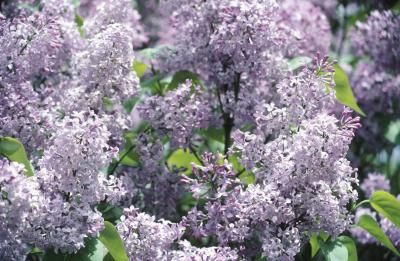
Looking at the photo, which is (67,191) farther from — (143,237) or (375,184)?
(375,184)

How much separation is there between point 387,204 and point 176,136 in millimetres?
904

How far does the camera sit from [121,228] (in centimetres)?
280

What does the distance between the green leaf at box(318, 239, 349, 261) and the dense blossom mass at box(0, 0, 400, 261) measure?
0.06 feet

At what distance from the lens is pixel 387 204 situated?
307cm

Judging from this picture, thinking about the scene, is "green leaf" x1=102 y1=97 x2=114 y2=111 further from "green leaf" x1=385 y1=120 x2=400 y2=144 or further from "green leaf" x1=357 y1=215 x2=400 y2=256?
"green leaf" x1=385 y1=120 x2=400 y2=144

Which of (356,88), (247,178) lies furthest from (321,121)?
(356,88)

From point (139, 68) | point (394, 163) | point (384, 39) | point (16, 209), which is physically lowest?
point (394, 163)

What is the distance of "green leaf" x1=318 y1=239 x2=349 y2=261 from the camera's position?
284cm

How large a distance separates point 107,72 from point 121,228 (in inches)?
28.1

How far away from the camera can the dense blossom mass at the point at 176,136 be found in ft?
8.75

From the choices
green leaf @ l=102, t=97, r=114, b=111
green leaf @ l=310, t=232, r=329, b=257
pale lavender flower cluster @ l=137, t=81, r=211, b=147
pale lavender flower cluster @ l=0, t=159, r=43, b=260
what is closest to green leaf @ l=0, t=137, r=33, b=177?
pale lavender flower cluster @ l=0, t=159, r=43, b=260

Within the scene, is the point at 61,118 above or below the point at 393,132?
above

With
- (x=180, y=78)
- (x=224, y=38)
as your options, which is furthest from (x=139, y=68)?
(x=224, y=38)

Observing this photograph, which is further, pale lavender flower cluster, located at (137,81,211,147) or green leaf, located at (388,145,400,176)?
green leaf, located at (388,145,400,176)
